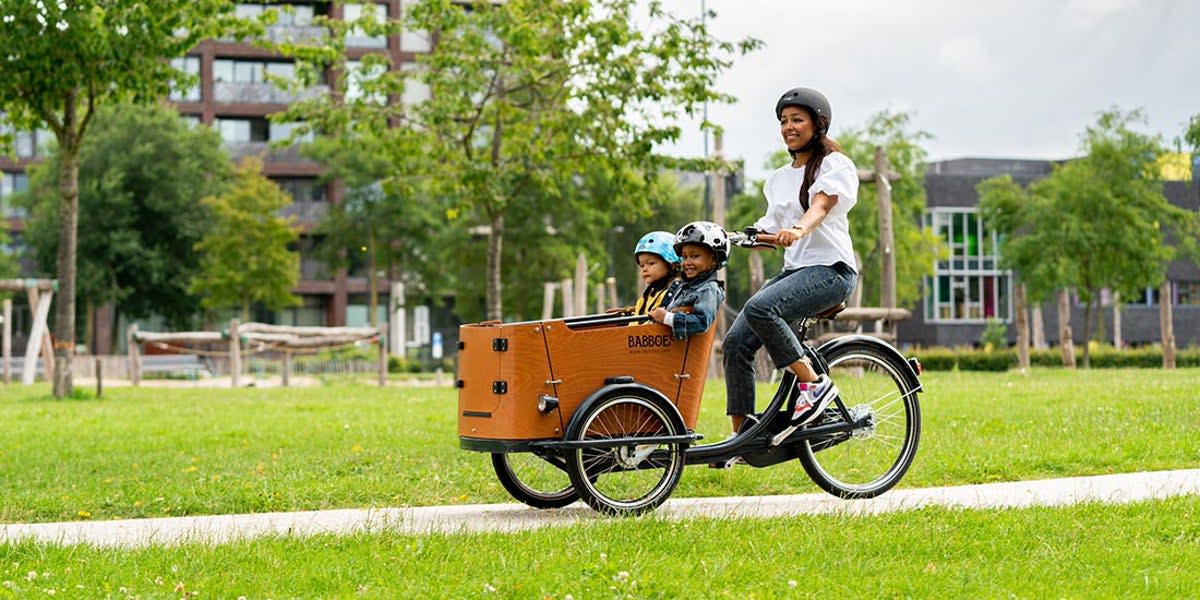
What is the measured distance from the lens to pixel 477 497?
8.68m

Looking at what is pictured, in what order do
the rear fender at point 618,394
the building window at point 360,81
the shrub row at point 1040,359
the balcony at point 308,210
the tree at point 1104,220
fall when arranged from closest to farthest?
the rear fender at point 618,394 → the building window at point 360,81 → the shrub row at point 1040,359 → the tree at point 1104,220 → the balcony at point 308,210

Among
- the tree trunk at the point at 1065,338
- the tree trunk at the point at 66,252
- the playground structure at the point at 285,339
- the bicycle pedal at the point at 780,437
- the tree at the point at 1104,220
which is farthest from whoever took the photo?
the tree at the point at 1104,220

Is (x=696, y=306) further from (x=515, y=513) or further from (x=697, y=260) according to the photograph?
(x=515, y=513)

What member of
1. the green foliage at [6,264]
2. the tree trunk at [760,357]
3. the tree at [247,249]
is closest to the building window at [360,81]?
the tree trunk at [760,357]

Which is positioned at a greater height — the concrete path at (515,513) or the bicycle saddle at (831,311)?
the bicycle saddle at (831,311)

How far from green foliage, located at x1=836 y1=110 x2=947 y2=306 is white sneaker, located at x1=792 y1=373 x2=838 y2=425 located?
Result: 34.8m

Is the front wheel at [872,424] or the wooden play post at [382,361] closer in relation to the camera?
the front wheel at [872,424]

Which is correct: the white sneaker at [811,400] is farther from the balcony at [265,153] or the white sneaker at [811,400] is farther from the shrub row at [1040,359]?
the balcony at [265,153]

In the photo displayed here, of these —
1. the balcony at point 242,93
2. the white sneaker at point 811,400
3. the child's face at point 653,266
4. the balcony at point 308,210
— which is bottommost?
the white sneaker at point 811,400

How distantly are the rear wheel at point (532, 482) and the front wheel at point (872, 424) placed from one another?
4.35 feet

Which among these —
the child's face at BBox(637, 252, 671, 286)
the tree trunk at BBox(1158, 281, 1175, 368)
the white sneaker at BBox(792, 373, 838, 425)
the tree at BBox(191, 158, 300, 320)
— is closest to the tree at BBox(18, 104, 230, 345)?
the tree at BBox(191, 158, 300, 320)

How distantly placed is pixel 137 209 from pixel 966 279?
34.7m

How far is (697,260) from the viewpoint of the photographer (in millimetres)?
7777

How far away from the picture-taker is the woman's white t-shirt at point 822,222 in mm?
7602
